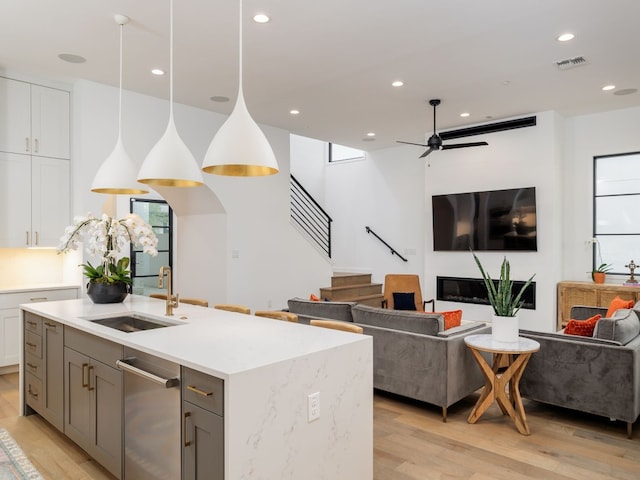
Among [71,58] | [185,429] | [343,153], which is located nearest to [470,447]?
[185,429]

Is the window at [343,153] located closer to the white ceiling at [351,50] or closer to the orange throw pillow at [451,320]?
the white ceiling at [351,50]

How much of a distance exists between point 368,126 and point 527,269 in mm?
3326

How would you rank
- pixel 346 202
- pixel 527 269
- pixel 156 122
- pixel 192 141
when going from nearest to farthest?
pixel 156 122 < pixel 192 141 < pixel 527 269 < pixel 346 202

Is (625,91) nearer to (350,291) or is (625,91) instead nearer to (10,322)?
(350,291)

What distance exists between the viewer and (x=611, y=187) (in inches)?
259

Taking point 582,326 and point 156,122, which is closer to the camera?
point 582,326

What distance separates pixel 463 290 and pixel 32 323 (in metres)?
6.02

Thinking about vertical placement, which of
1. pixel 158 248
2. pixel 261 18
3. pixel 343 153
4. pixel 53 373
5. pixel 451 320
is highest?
pixel 343 153

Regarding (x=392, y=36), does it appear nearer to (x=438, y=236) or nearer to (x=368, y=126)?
(x=368, y=126)

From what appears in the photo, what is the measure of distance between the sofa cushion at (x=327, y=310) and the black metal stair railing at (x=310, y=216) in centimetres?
452

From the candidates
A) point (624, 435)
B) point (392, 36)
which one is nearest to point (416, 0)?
point (392, 36)

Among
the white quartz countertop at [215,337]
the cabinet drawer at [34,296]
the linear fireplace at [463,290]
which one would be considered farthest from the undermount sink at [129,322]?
the linear fireplace at [463,290]

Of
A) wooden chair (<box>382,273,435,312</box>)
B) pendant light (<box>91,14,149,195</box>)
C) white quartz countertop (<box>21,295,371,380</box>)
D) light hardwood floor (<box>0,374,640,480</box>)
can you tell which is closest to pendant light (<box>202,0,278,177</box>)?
white quartz countertop (<box>21,295,371,380</box>)

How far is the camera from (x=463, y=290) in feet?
24.0
